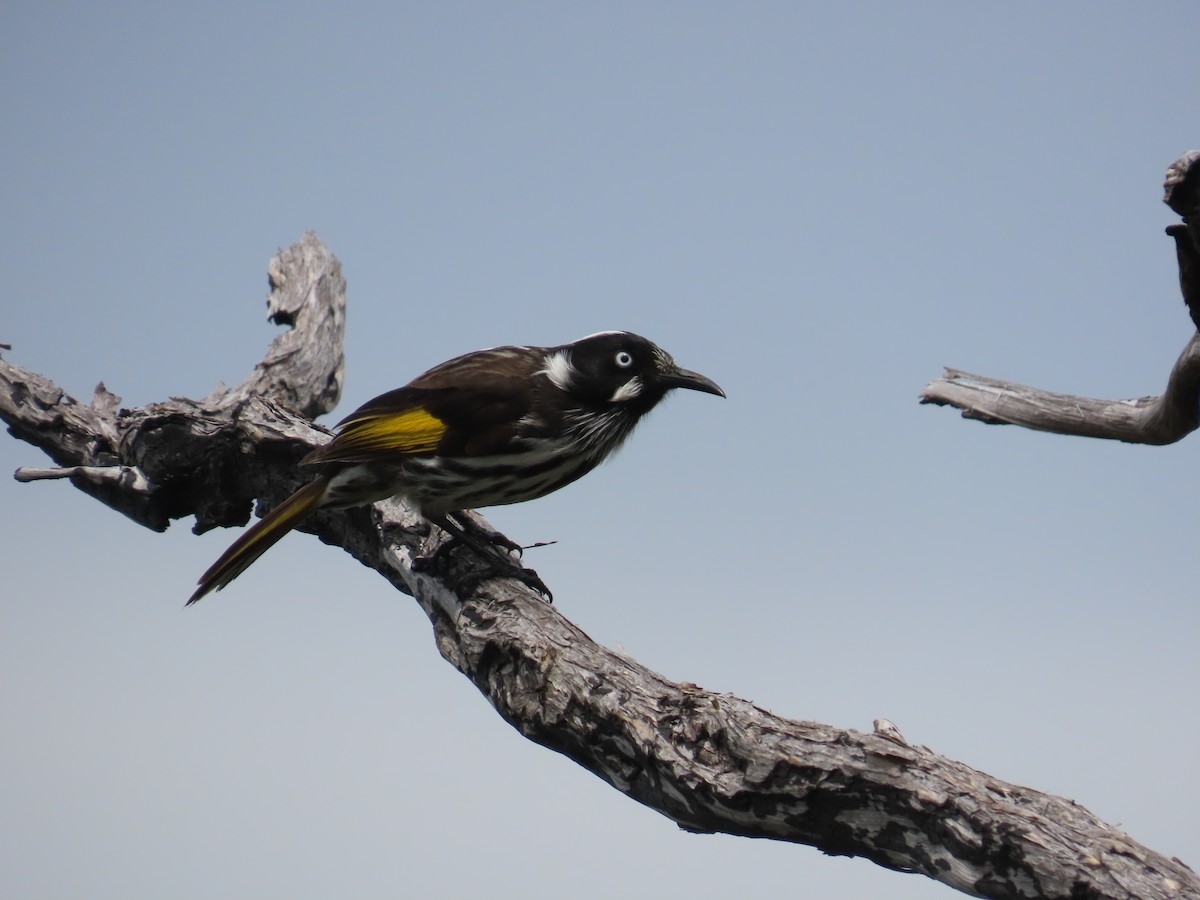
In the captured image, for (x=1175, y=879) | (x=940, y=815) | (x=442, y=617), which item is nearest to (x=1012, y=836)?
(x=940, y=815)

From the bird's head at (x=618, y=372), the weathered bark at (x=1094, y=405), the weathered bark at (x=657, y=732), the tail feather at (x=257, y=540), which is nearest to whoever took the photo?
the weathered bark at (x=657, y=732)

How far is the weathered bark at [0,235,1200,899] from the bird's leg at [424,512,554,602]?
0.29 feet

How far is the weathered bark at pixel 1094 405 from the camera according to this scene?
192 inches

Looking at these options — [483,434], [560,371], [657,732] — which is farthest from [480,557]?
[657,732]

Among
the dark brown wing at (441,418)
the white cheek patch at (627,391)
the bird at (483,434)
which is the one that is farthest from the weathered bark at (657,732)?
the white cheek patch at (627,391)

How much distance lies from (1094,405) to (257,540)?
4130mm

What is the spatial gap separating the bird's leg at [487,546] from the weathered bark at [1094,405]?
2.22 m

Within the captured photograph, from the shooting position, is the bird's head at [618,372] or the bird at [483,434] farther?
the bird's head at [618,372]

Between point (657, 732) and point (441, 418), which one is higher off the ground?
point (441, 418)

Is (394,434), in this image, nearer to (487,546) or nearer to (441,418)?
(441,418)

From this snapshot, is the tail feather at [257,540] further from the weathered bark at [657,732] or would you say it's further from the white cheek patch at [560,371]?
the white cheek patch at [560,371]

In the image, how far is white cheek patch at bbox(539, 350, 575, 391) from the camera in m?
5.89

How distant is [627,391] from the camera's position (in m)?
5.99

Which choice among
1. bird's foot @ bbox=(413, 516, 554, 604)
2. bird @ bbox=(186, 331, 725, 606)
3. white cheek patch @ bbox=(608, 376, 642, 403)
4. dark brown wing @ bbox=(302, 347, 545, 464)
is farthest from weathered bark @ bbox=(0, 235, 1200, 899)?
white cheek patch @ bbox=(608, 376, 642, 403)
